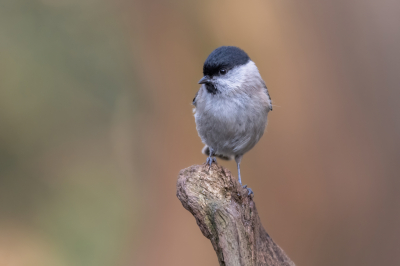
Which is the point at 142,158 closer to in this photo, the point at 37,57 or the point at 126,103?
the point at 126,103

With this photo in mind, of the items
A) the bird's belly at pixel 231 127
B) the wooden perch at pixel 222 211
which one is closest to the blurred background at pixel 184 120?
the bird's belly at pixel 231 127

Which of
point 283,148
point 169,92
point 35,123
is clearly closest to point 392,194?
point 283,148

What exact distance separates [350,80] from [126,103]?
222 centimetres

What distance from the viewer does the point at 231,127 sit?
2.20 m

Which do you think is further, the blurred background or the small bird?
the blurred background

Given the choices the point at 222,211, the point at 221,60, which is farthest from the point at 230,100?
the point at 222,211

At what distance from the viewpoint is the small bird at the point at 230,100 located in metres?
2.18

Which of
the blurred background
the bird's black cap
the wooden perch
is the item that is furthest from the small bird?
the blurred background

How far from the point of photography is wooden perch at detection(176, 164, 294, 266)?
5.66ft

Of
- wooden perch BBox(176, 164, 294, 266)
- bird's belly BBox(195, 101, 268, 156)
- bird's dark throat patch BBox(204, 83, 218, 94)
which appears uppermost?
bird's dark throat patch BBox(204, 83, 218, 94)

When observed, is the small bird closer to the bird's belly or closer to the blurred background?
the bird's belly

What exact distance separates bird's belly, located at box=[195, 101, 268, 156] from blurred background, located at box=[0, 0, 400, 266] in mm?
975

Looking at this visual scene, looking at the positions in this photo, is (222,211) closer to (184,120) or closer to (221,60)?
(221,60)

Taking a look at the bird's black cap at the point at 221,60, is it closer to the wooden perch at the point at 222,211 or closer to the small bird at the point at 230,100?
the small bird at the point at 230,100
